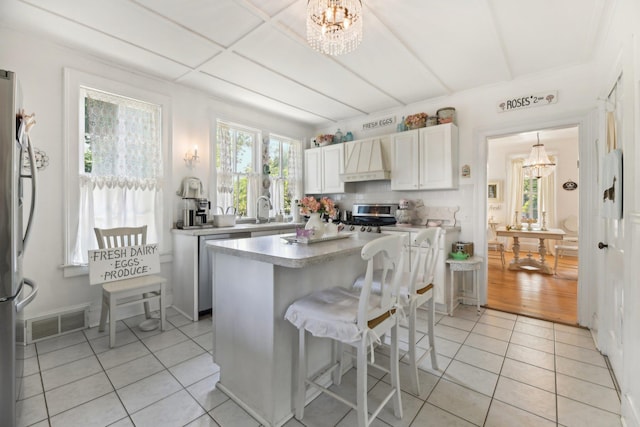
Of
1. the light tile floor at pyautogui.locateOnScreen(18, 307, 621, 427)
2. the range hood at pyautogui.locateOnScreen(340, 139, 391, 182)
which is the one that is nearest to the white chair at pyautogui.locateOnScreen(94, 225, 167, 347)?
the light tile floor at pyautogui.locateOnScreen(18, 307, 621, 427)

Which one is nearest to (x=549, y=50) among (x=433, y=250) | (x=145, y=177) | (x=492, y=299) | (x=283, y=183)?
(x=433, y=250)

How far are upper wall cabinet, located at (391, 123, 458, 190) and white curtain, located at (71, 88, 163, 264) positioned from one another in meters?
3.18

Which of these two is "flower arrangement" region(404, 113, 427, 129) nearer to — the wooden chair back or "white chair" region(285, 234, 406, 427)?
"white chair" region(285, 234, 406, 427)

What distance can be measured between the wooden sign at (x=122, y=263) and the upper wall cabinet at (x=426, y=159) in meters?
3.29

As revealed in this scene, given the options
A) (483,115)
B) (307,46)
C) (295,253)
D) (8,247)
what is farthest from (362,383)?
(483,115)

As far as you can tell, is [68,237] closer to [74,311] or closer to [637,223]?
[74,311]

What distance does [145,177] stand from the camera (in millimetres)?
3340

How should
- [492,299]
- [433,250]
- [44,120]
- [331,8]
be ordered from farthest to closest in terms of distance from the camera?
[492,299]
[44,120]
[433,250]
[331,8]

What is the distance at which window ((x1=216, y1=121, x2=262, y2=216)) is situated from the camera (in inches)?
163

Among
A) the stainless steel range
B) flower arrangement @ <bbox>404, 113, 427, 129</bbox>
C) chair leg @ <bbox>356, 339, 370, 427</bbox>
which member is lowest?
chair leg @ <bbox>356, 339, 370, 427</bbox>

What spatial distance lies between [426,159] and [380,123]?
1.14 metres

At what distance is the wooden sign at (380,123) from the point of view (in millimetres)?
4523

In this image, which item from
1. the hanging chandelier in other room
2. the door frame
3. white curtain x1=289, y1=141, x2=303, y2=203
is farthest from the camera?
the hanging chandelier in other room

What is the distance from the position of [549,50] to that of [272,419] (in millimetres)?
3936
